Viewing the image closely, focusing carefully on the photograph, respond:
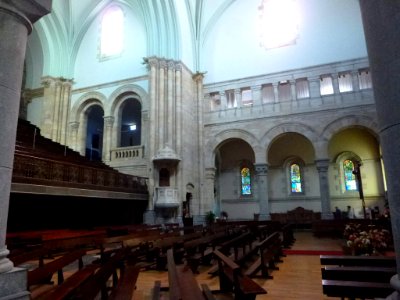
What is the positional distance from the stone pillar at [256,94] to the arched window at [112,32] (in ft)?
31.1

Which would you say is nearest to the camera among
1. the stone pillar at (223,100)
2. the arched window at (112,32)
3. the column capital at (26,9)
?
the column capital at (26,9)

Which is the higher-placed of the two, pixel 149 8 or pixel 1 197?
pixel 149 8

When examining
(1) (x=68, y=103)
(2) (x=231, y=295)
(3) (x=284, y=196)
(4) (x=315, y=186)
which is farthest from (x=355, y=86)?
(1) (x=68, y=103)

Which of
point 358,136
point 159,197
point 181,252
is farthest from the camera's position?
point 358,136

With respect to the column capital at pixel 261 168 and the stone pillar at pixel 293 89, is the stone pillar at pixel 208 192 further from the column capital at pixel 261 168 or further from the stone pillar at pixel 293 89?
the stone pillar at pixel 293 89

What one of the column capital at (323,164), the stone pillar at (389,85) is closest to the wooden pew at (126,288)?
the stone pillar at (389,85)

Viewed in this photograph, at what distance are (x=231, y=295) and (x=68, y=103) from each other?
20280 mm

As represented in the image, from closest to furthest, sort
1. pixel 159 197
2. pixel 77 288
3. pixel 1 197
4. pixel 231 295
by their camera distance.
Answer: pixel 1 197
pixel 77 288
pixel 231 295
pixel 159 197

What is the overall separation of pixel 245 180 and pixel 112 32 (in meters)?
14.3

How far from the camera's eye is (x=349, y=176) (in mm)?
20562

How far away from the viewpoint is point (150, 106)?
59.9 feet

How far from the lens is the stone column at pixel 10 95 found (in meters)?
2.82

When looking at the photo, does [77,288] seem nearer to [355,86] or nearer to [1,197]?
[1,197]

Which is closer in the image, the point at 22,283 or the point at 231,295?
the point at 22,283
